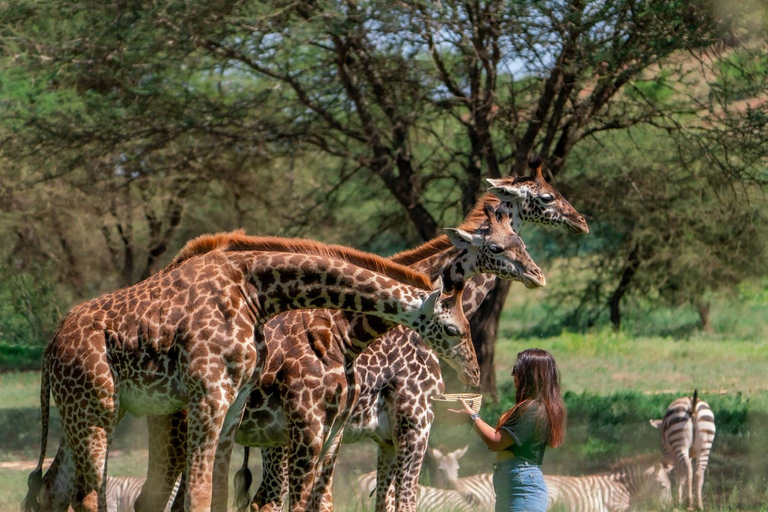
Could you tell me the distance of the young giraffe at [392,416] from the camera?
672 cm

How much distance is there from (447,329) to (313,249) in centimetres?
92

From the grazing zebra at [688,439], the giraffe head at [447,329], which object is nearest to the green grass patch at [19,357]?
the grazing zebra at [688,439]

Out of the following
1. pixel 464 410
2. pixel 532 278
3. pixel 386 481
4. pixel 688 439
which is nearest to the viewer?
pixel 464 410

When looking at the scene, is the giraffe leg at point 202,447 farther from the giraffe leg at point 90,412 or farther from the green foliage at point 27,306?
the green foliage at point 27,306

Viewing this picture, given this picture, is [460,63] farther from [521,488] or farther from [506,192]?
[521,488]

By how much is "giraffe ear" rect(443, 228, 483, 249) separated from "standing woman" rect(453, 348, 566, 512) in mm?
1401

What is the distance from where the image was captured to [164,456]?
6590mm

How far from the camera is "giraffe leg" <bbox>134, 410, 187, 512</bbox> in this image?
21.6ft

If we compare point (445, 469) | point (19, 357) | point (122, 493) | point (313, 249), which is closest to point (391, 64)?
point (445, 469)

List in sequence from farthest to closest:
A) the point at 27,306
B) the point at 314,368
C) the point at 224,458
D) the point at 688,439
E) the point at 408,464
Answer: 1. the point at 27,306
2. the point at 688,439
3. the point at 408,464
4. the point at 314,368
5. the point at 224,458

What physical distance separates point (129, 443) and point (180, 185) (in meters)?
3.63

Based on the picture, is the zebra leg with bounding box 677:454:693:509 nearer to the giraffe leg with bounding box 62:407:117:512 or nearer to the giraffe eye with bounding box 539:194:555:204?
the giraffe eye with bounding box 539:194:555:204

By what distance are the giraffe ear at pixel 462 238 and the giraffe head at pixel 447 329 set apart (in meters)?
0.65

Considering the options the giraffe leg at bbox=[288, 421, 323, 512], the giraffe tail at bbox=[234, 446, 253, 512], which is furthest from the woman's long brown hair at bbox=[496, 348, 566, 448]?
the giraffe tail at bbox=[234, 446, 253, 512]
